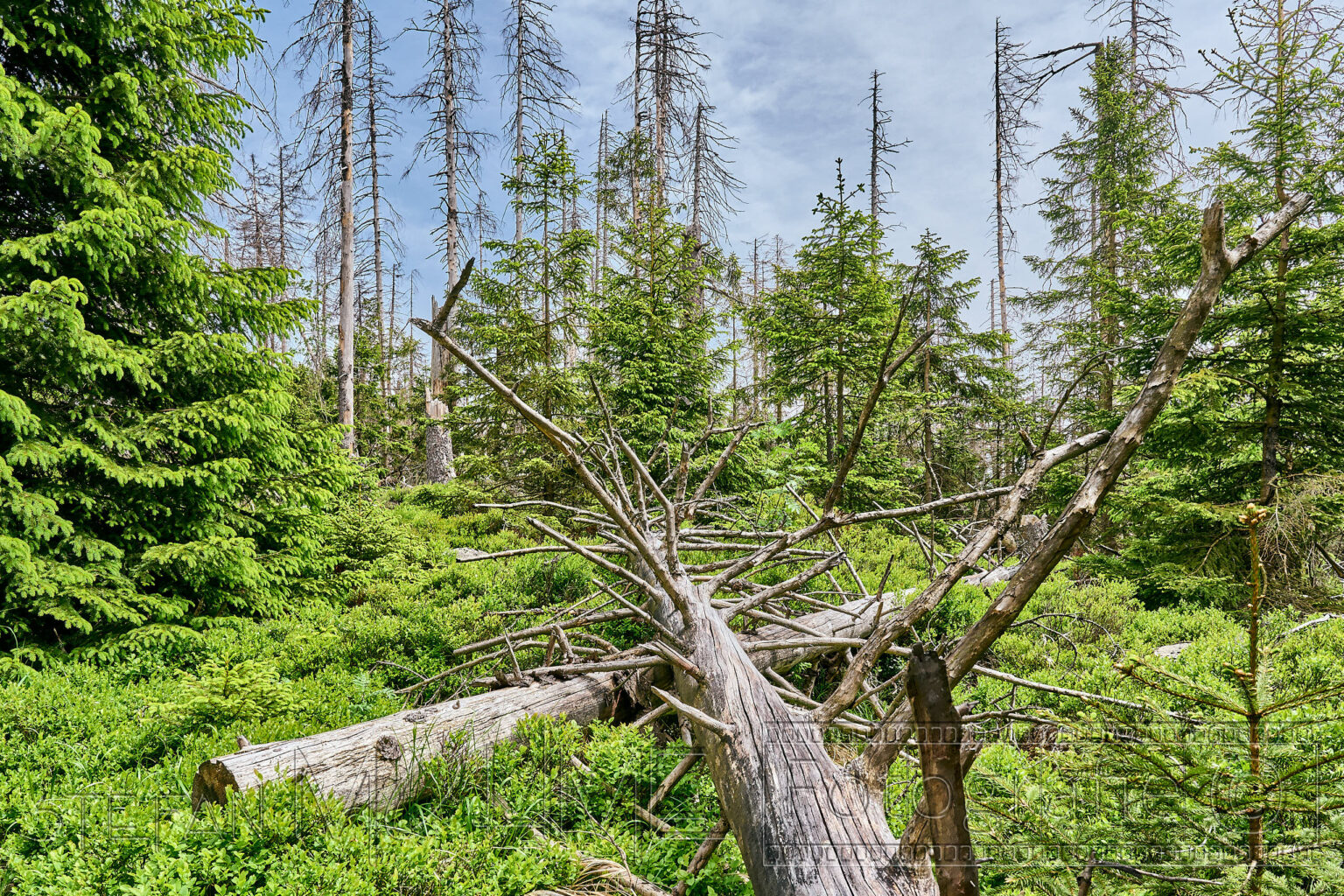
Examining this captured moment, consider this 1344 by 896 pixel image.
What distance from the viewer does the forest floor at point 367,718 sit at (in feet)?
6.59

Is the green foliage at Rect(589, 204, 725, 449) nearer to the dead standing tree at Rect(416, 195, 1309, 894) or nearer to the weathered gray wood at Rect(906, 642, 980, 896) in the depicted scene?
the dead standing tree at Rect(416, 195, 1309, 894)

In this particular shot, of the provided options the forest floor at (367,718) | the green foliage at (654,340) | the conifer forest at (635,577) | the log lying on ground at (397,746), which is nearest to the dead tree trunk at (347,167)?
the conifer forest at (635,577)

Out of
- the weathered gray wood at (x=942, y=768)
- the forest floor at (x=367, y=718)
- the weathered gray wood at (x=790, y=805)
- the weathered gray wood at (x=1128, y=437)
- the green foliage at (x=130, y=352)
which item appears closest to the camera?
the weathered gray wood at (x=942, y=768)

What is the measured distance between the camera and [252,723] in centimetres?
316

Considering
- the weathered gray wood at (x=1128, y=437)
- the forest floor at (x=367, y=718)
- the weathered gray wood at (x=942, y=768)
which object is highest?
the weathered gray wood at (x=1128, y=437)

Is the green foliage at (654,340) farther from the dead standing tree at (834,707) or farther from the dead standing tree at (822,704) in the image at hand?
the dead standing tree at (834,707)

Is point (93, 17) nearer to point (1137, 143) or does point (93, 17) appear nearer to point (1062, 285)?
point (1137, 143)

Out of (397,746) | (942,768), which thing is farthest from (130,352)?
(942,768)

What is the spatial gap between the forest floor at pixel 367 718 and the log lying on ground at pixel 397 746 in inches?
3.6

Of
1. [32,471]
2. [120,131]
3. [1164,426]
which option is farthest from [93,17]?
[1164,426]

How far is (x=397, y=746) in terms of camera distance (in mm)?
2672

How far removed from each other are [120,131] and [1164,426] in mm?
10735

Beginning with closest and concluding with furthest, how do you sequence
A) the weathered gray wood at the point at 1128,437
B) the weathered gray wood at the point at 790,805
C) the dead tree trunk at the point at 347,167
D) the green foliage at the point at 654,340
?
1. the weathered gray wood at the point at 1128,437
2. the weathered gray wood at the point at 790,805
3. the green foliage at the point at 654,340
4. the dead tree trunk at the point at 347,167

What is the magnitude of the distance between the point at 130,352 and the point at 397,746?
4.52m
